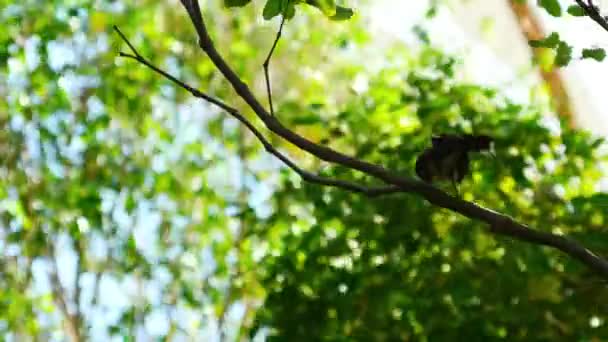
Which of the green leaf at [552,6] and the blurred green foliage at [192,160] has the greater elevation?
the green leaf at [552,6]

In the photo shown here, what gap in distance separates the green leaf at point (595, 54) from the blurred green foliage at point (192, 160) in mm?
808

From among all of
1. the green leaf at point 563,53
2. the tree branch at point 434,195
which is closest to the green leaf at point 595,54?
the green leaf at point 563,53

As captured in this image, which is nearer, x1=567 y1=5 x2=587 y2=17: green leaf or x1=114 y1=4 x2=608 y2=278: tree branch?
x1=114 y1=4 x2=608 y2=278: tree branch

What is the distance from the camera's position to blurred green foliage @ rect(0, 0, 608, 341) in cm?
158

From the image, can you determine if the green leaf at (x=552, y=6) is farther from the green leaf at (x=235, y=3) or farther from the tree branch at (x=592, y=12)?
the green leaf at (x=235, y=3)

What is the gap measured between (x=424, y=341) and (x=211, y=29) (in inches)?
41.1

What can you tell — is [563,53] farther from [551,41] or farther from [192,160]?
[192,160]

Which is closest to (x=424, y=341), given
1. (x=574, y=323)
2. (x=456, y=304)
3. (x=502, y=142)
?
(x=456, y=304)

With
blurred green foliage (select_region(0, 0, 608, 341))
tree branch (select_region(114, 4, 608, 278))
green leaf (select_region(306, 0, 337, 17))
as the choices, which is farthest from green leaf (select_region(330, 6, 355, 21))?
blurred green foliage (select_region(0, 0, 608, 341))

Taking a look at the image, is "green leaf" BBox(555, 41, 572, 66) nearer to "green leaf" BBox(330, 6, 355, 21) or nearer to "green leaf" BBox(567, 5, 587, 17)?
"green leaf" BBox(567, 5, 587, 17)

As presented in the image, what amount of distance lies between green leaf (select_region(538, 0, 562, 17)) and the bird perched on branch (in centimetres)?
12

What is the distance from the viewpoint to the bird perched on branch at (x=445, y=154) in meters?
0.74

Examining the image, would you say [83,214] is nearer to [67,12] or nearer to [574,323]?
[67,12]

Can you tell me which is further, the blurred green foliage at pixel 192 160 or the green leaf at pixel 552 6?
the blurred green foliage at pixel 192 160
